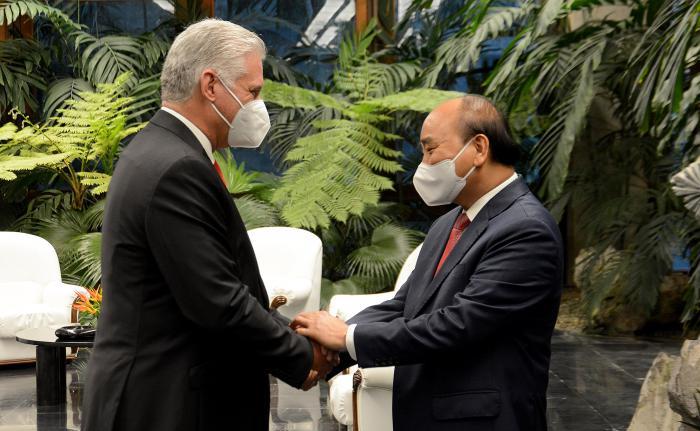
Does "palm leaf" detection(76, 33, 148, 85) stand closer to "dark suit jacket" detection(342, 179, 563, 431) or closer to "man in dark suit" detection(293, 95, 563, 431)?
"man in dark suit" detection(293, 95, 563, 431)

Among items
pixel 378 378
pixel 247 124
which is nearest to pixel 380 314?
pixel 247 124

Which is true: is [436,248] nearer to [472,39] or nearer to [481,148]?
[481,148]

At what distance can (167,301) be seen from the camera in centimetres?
226

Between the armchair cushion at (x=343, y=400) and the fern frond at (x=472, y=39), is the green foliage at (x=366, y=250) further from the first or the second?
the armchair cushion at (x=343, y=400)

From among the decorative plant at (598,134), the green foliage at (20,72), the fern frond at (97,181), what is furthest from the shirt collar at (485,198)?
the green foliage at (20,72)

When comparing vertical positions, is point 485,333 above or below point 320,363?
above

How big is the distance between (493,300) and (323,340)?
21.2 inches

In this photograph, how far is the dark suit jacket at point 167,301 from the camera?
222cm

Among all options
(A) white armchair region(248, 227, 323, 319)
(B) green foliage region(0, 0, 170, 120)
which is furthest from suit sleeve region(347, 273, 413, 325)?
(B) green foliage region(0, 0, 170, 120)

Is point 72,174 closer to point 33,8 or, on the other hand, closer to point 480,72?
point 33,8

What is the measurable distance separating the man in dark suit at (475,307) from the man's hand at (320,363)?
0.06 m

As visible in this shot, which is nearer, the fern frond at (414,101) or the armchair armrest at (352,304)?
the armchair armrest at (352,304)

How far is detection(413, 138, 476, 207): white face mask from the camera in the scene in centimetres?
270

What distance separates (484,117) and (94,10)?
9.18 m
